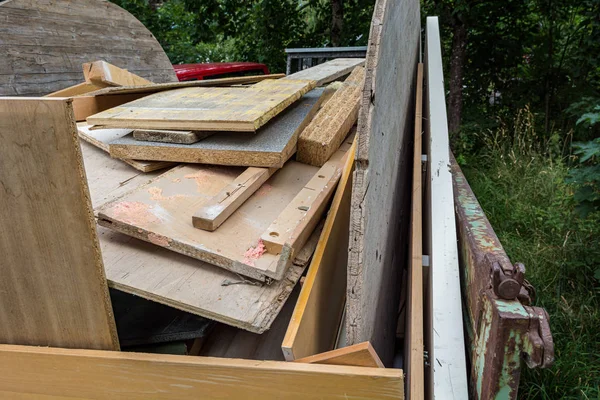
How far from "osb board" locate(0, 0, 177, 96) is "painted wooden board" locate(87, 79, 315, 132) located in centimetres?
99

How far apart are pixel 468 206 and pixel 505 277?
0.85 meters

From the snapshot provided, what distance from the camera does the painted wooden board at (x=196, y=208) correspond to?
1466 mm

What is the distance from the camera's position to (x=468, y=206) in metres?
1.87

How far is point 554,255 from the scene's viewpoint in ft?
9.63

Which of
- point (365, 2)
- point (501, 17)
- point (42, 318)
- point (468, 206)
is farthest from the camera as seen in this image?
point (365, 2)

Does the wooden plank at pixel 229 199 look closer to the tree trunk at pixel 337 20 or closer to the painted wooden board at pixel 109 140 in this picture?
the painted wooden board at pixel 109 140

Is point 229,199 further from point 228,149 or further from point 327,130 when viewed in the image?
point 327,130

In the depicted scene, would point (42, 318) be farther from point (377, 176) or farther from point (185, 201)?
point (377, 176)

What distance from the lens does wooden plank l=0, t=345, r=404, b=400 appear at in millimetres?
1221

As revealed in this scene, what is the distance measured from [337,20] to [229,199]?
20.6ft

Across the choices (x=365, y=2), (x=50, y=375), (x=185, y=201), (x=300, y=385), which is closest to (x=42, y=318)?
(x=50, y=375)

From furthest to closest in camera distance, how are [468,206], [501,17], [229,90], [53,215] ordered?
[501,17] < [229,90] < [468,206] < [53,215]

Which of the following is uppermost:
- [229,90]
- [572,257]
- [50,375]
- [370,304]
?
[229,90]

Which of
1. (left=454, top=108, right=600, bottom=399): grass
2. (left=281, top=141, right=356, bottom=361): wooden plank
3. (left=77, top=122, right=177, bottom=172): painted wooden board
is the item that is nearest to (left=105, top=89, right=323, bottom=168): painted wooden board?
(left=77, top=122, right=177, bottom=172): painted wooden board
